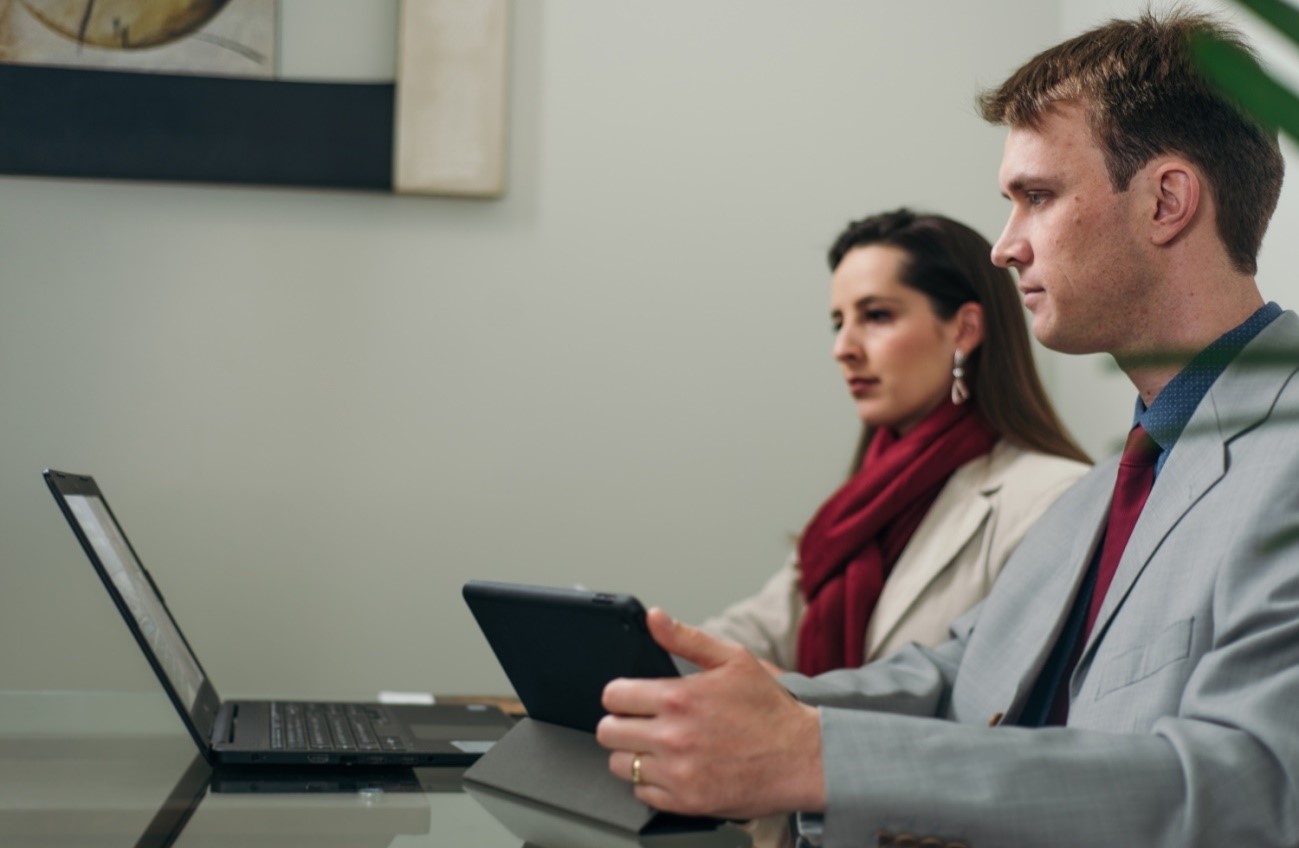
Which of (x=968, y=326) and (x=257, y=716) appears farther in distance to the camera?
(x=968, y=326)

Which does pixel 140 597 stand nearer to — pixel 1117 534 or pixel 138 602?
pixel 138 602

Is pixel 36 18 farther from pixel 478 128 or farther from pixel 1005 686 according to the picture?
pixel 1005 686

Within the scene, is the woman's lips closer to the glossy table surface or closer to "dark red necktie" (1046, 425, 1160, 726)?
"dark red necktie" (1046, 425, 1160, 726)

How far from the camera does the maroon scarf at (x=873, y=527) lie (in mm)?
2242

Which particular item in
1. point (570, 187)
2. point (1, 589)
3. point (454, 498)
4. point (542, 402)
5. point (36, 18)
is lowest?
point (1, 589)

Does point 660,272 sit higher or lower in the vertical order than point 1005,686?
higher

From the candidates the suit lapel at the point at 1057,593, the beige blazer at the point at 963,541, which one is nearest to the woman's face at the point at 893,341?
the beige blazer at the point at 963,541

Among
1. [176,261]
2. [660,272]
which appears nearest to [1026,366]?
[660,272]

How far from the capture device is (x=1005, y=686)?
1309 millimetres

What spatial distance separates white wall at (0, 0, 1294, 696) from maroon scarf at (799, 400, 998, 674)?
2.04ft

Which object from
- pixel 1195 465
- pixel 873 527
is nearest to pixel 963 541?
pixel 873 527

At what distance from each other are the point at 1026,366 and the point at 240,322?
1.54 meters

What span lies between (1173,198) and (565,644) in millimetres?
695

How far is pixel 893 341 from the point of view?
231 centimetres
